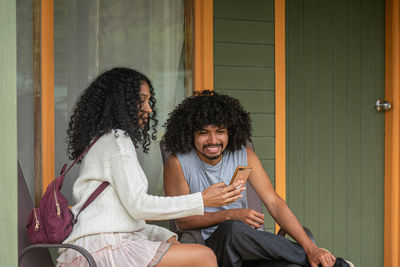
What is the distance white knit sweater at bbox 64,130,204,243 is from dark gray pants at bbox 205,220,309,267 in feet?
1.11

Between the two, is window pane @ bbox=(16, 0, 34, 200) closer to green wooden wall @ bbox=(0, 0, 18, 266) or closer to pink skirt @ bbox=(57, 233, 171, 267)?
pink skirt @ bbox=(57, 233, 171, 267)

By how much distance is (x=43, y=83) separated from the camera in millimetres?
2879

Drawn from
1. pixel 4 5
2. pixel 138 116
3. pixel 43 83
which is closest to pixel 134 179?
pixel 138 116

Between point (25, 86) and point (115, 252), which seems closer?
point (115, 252)

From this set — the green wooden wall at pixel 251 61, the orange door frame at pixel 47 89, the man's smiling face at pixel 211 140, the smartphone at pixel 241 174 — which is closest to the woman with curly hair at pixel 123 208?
the smartphone at pixel 241 174

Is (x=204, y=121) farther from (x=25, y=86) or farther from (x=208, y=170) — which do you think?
(x=25, y=86)

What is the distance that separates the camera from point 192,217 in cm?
254

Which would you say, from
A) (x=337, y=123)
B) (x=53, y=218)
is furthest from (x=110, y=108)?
(x=337, y=123)

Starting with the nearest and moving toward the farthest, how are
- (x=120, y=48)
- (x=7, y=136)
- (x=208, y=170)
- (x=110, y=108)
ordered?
1. (x=7, y=136)
2. (x=110, y=108)
3. (x=208, y=170)
4. (x=120, y=48)

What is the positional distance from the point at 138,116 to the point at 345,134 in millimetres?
2068

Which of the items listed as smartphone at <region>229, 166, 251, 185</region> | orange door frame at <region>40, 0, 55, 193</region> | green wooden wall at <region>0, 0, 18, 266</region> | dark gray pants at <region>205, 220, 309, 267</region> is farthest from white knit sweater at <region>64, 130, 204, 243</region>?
orange door frame at <region>40, 0, 55, 193</region>

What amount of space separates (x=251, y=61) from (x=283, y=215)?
47.2 inches

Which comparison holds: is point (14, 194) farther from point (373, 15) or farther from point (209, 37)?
point (373, 15)

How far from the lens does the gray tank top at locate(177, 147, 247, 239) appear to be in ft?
8.87
